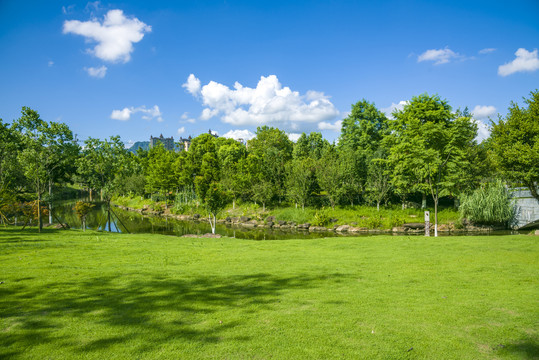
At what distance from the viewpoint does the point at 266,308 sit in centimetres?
643

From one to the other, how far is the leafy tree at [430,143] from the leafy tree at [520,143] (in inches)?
140

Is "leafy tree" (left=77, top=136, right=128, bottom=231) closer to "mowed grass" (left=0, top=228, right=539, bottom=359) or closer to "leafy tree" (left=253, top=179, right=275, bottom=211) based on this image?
"mowed grass" (left=0, top=228, right=539, bottom=359)

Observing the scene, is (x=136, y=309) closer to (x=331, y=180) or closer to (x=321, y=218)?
(x=321, y=218)

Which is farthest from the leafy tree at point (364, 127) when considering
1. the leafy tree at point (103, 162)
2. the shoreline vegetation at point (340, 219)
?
the leafy tree at point (103, 162)

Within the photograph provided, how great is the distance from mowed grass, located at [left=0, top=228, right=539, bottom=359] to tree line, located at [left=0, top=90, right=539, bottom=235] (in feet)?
47.0

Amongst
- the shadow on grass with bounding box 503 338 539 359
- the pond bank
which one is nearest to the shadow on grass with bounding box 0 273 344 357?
the shadow on grass with bounding box 503 338 539 359

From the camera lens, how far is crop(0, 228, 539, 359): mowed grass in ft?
15.9

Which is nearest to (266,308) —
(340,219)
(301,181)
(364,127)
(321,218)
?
(321,218)

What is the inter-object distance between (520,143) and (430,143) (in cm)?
683

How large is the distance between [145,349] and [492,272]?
1021 cm

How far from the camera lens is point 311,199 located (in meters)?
45.0

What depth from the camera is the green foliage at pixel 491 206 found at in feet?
103

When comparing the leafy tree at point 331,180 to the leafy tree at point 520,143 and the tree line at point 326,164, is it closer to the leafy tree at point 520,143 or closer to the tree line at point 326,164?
the tree line at point 326,164

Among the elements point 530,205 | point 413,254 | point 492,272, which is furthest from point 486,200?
Answer: point 492,272
